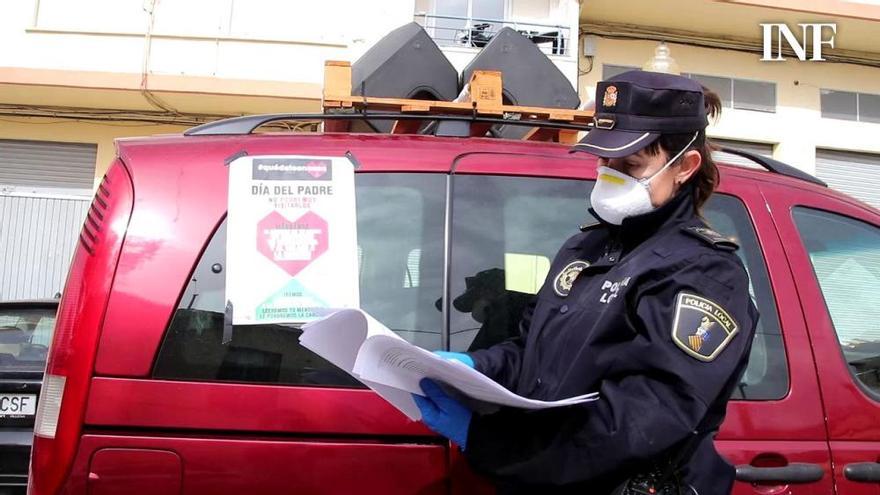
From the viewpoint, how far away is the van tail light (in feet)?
5.66

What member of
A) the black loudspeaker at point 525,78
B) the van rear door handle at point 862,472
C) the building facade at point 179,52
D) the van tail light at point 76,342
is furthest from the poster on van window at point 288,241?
the building facade at point 179,52

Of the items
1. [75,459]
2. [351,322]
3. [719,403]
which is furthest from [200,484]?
[719,403]

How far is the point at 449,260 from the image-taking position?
1.99 meters

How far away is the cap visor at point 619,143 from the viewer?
1.43 metres

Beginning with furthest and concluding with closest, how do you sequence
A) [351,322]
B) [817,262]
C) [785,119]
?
1. [785,119]
2. [817,262]
3. [351,322]

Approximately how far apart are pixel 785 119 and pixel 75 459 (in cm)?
1059

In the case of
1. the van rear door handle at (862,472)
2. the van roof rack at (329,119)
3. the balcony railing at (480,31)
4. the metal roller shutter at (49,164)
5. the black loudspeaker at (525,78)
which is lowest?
the van rear door handle at (862,472)

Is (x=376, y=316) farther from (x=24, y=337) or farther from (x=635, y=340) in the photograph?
(x=24, y=337)

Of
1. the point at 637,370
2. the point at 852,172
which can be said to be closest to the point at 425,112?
the point at 637,370

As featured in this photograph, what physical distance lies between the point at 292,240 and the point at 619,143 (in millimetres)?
866

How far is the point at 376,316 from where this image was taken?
1.93 m

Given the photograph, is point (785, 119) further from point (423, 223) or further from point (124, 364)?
point (124, 364)

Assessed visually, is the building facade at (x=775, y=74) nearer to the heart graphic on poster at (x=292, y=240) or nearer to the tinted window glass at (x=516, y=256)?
the tinted window glass at (x=516, y=256)

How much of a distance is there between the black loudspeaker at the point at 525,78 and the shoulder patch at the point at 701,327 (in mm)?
1834
